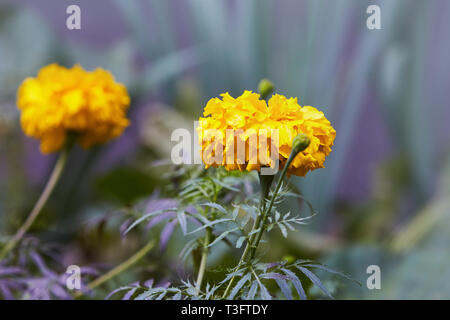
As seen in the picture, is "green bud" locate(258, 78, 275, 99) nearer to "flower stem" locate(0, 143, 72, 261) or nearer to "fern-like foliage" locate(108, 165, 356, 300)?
"fern-like foliage" locate(108, 165, 356, 300)

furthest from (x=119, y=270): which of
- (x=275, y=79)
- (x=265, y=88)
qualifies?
(x=275, y=79)

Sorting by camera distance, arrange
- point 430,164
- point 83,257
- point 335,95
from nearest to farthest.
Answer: point 83,257 < point 335,95 < point 430,164

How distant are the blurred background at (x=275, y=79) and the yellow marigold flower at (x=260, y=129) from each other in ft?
1.14

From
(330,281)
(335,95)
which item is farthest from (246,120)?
(335,95)

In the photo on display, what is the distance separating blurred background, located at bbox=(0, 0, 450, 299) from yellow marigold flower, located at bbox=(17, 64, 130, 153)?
0.24 meters

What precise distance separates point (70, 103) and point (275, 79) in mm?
345

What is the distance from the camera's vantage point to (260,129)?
0.72ft

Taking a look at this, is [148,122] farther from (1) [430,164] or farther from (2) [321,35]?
(1) [430,164]

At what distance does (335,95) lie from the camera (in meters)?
0.79

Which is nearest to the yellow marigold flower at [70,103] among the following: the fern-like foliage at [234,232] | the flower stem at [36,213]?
the flower stem at [36,213]

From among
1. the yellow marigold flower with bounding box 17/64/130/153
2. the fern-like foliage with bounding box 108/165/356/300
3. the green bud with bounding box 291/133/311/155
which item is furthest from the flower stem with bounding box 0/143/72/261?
the green bud with bounding box 291/133/311/155

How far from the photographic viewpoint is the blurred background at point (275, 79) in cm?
69

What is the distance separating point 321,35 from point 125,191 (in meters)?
0.43

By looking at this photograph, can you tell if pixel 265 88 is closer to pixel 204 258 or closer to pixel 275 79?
pixel 204 258
